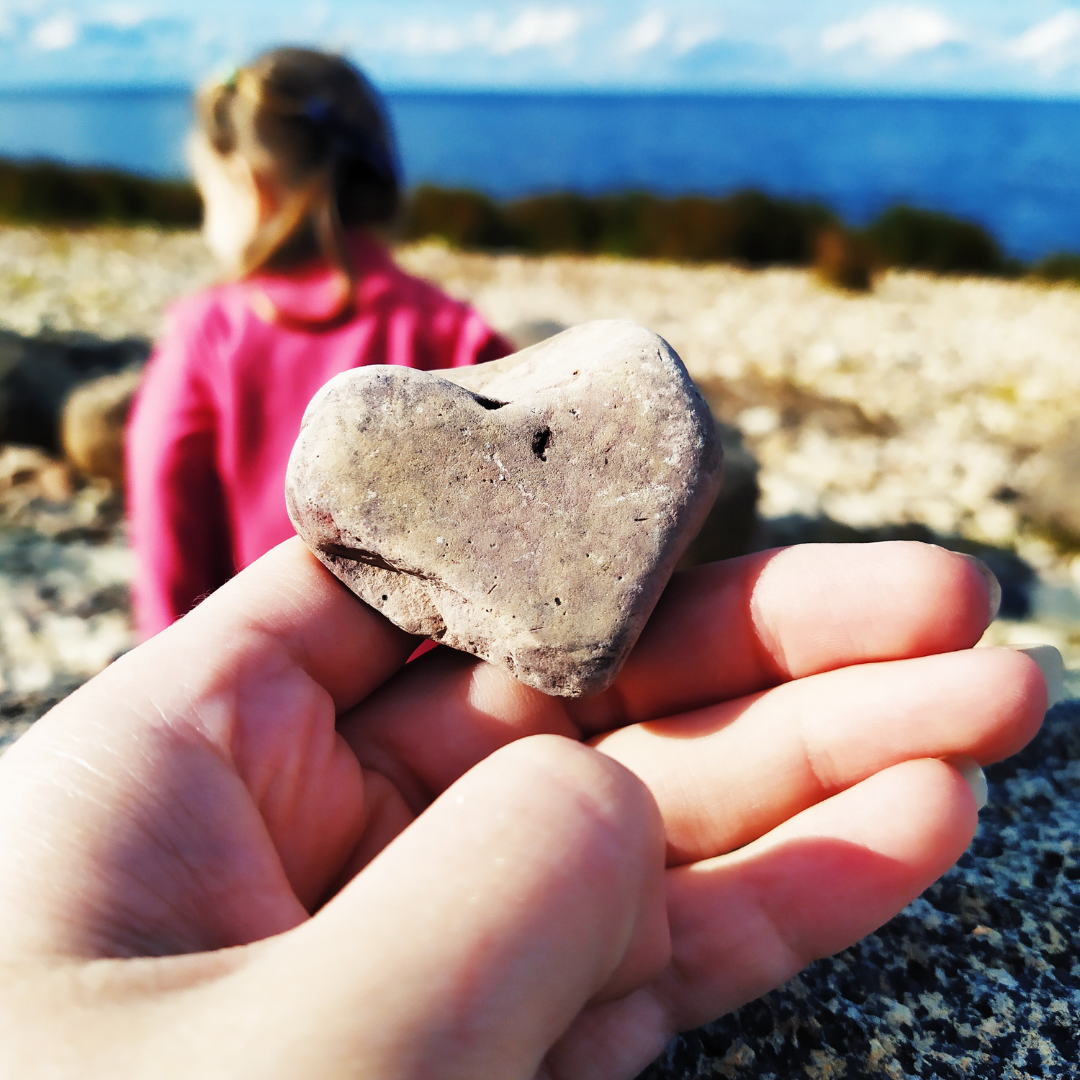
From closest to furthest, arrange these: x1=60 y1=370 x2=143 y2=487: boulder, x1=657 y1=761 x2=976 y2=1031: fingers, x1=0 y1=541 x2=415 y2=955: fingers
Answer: x1=0 y1=541 x2=415 y2=955: fingers
x1=657 y1=761 x2=976 y2=1031: fingers
x1=60 y1=370 x2=143 y2=487: boulder

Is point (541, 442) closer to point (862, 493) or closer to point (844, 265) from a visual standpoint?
point (862, 493)

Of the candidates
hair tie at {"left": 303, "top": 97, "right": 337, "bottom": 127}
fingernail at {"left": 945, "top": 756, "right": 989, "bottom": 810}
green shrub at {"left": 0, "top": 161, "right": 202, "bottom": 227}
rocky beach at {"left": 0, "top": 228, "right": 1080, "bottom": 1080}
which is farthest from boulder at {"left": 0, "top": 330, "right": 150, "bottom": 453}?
green shrub at {"left": 0, "top": 161, "right": 202, "bottom": 227}

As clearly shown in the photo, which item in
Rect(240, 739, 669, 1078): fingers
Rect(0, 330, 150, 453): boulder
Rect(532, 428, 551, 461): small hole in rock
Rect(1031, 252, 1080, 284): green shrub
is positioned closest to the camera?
Rect(240, 739, 669, 1078): fingers

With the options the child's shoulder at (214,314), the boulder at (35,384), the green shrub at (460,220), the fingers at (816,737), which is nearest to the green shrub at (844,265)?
the green shrub at (460,220)

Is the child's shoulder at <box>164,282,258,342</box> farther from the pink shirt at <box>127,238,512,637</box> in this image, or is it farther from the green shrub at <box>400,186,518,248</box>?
the green shrub at <box>400,186,518,248</box>

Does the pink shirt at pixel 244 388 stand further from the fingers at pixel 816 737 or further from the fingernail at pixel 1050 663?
the fingernail at pixel 1050 663

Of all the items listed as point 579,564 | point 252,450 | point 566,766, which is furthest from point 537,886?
point 252,450
